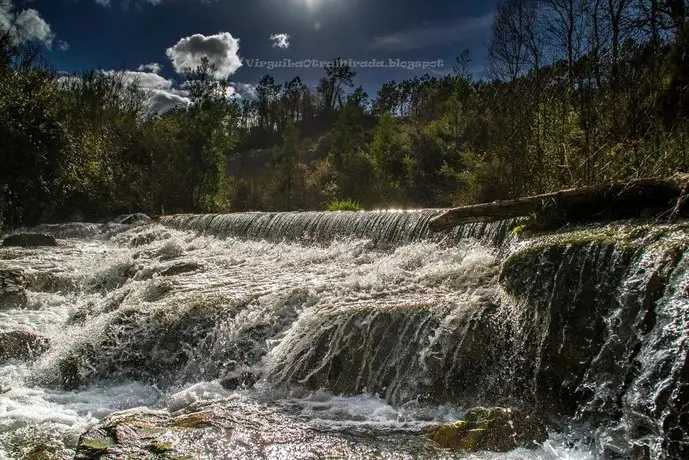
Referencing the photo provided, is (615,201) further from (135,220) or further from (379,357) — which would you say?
(135,220)

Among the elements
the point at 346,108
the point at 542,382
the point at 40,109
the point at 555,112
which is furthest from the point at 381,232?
the point at 346,108

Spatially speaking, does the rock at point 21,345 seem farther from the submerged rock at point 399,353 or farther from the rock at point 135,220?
the rock at point 135,220

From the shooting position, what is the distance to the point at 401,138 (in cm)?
2270

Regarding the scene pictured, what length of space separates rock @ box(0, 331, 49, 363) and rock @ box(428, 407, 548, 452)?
15.9ft

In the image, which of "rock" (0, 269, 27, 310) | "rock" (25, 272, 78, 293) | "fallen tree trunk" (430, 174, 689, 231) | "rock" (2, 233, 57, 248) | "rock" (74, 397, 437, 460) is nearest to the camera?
"rock" (74, 397, 437, 460)

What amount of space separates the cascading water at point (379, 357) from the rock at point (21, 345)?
0.09 metres

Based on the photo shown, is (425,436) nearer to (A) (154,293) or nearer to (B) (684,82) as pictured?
(A) (154,293)

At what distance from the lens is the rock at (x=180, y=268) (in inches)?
315

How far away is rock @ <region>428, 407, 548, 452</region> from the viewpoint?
2949 mm

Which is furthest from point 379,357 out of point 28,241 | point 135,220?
point 135,220

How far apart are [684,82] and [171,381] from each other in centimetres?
880

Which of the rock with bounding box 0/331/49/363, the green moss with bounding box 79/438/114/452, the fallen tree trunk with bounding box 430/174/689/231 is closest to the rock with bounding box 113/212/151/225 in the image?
the rock with bounding box 0/331/49/363

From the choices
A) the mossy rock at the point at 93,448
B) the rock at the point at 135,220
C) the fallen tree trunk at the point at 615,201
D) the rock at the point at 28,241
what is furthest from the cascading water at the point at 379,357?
the rock at the point at 135,220

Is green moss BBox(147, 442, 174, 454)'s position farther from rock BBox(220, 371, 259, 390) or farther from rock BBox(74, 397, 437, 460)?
rock BBox(220, 371, 259, 390)
